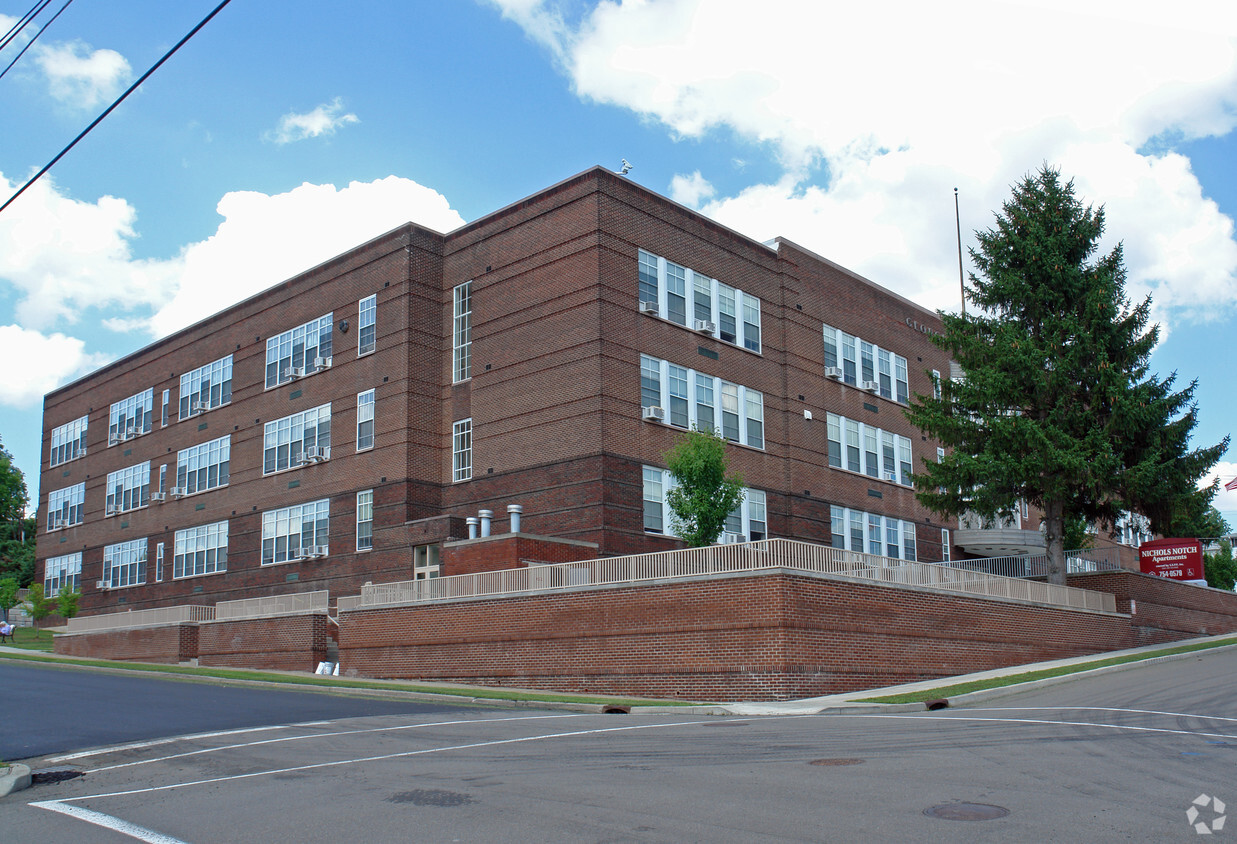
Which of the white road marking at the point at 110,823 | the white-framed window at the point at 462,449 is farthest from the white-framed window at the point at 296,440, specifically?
the white road marking at the point at 110,823

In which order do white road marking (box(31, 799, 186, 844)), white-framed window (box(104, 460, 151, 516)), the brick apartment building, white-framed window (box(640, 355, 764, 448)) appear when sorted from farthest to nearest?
1. white-framed window (box(104, 460, 151, 516))
2. white-framed window (box(640, 355, 764, 448))
3. the brick apartment building
4. white road marking (box(31, 799, 186, 844))

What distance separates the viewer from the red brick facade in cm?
3478

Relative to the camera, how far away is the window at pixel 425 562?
1421 inches

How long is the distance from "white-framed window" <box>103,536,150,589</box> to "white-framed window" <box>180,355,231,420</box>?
22.1 feet

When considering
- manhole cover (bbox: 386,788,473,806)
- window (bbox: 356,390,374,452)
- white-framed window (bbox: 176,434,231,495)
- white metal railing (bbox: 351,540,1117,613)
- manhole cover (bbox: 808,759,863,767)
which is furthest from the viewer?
white-framed window (bbox: 176,434,231,495)

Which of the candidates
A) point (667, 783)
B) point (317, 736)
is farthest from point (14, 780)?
point (667, 783)

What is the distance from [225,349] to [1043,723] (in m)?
39.8

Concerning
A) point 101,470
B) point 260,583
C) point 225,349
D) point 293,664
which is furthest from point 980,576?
point 101,470

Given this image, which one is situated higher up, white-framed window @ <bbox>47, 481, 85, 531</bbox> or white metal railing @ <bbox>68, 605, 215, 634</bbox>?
white-framed window @ <bbox>47, 481, 85, 531</bbox>

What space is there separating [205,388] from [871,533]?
29.1 metres

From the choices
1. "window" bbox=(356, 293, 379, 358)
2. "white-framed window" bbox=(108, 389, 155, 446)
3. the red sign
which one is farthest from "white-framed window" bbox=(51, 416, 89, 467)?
the red sign

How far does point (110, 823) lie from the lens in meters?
9.46

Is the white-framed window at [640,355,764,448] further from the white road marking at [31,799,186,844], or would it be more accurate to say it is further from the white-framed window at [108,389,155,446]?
the white-framed window at [108,389,155,446]

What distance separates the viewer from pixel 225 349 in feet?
155
